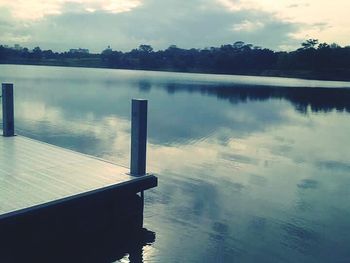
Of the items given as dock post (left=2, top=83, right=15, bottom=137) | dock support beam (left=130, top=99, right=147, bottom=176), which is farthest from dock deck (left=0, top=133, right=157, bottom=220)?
dock post (left=2, top=83, right=15, bottom=137)

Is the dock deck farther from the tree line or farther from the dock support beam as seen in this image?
the tree line

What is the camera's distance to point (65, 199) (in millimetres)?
5242

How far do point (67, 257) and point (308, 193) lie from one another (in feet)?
21.3

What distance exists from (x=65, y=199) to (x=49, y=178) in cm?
105

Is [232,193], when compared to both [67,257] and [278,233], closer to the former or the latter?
[278,233]

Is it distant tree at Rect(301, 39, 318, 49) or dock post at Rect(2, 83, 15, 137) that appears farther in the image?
distant tree at Rect(301, 39, 318, 49)

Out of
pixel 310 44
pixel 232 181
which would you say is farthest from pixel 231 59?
pixel 232 181

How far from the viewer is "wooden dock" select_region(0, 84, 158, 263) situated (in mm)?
4941

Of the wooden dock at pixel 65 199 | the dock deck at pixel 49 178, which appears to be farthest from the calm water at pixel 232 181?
the dock deck at pixel 49 178

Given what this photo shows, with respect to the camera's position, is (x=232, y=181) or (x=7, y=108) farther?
(x=232, y=181)

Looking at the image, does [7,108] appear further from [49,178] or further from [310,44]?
[310,44]

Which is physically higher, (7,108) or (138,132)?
(7,108)

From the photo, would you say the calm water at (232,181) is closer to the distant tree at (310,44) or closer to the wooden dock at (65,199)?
the wooden dock at (65,199)

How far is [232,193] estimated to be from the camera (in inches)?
355
